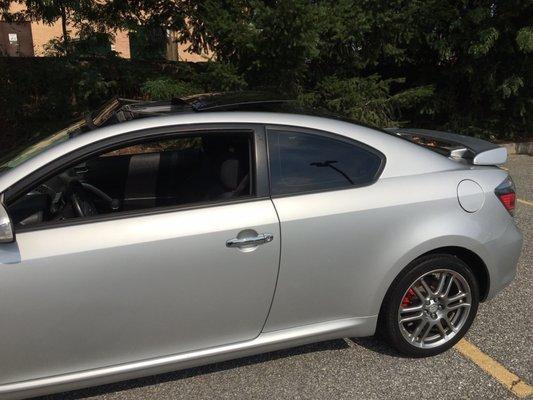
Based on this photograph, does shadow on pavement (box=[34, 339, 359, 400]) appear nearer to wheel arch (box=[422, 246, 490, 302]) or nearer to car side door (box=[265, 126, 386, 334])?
car side door (box=[265, 126, 386, 334])

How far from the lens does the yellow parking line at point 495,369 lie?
8.46ft

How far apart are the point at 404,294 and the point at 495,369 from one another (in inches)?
26.4

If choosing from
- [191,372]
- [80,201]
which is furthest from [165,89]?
[191,372]

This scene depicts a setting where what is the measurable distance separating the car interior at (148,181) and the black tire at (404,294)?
39.3 inches

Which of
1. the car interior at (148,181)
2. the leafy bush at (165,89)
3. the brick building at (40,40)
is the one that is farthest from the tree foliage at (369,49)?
the car interior at (148,181)

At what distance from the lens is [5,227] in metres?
2.06

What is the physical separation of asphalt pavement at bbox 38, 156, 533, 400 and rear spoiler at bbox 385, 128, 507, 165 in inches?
43.4

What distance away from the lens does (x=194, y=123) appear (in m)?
2.43

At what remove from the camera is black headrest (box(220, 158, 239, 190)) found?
2.54 m

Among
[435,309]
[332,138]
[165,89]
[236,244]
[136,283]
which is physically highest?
[165,89]

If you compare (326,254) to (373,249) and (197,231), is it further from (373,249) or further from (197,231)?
(197,231)

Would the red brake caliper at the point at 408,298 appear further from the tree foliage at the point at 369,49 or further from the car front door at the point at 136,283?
the tree foliage at the point at 369,49

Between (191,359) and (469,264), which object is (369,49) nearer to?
(469,264)

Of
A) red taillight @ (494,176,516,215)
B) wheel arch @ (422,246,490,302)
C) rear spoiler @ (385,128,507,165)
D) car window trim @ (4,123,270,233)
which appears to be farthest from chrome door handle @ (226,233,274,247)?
red taillight @ (494,176,516,215)
